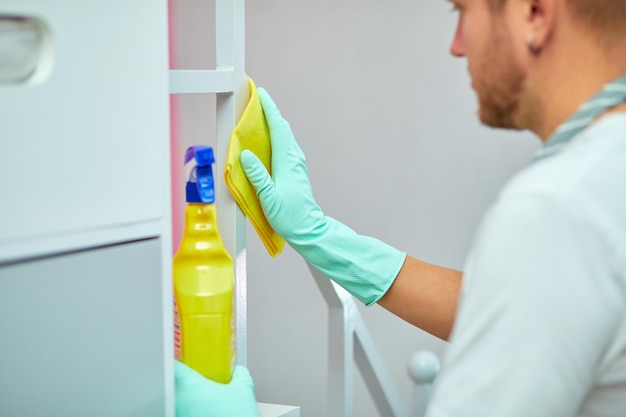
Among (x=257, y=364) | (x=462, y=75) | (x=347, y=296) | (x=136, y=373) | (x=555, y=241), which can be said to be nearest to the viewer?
(x=555, y=241)

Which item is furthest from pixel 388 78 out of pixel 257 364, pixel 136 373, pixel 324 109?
pixel 136 373

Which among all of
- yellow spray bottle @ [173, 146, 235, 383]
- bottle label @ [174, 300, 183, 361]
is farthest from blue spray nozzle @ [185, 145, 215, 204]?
bottle label @ [174, 300, 183, 361]

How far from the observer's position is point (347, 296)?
1.50m

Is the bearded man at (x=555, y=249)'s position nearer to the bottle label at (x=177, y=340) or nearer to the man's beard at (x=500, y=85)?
the man's beard at (x=500, y=85)

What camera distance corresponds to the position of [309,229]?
130cm

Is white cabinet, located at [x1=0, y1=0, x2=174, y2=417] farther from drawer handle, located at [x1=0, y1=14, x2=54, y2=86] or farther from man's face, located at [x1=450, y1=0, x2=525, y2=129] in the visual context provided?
man's face, located at [x1=450, y1=0, x2=525, y2=129]

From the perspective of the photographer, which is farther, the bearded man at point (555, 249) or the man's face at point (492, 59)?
the man's face at point (492, 59)

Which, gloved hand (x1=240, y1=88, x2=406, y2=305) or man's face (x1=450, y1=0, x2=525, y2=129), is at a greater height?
man's face (x1=450, y1=0, x2=525, y2=129)

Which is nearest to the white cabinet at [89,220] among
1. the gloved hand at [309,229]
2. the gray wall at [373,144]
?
the gloved hand at [309,229]

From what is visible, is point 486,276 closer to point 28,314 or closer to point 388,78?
point 28,314

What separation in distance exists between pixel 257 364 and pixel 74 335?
1.84 m

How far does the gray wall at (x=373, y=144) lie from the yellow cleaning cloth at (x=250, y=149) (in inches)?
44.3

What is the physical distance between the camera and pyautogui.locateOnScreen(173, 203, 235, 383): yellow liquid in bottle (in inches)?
38.2

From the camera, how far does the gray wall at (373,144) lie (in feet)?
7.48
